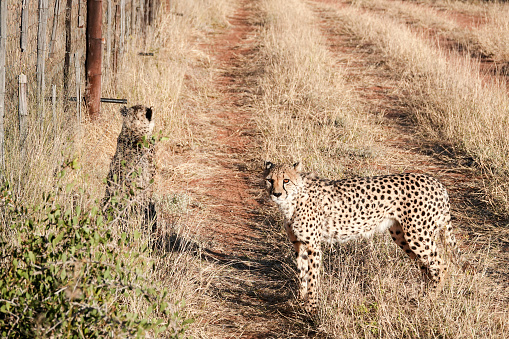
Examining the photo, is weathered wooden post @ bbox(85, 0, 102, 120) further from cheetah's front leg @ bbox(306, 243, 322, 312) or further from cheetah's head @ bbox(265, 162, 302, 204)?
cheetah's front leg @ bbox(306, 243, 322, 312)

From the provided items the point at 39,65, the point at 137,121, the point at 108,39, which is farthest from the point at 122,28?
the point at 137,121

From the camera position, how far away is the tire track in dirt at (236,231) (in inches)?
150

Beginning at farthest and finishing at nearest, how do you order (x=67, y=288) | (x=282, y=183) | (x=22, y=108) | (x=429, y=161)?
1. (x=429, y=161)
2. (x=22, y=108)
3. (x=282, y=183)
4. (x=67, y=288)

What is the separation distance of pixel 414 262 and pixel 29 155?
2.64 m

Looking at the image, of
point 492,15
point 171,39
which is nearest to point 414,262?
point 171,39

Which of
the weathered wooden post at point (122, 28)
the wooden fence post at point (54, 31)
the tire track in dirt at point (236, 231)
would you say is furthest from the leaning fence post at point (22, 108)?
the weathered wooden post at point (122, 28)

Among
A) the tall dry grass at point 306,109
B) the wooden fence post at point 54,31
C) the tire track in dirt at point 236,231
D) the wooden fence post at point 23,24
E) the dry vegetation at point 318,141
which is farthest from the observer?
the tall dry grass at point 306,109

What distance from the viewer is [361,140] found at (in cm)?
687

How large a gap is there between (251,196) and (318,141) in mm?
1220

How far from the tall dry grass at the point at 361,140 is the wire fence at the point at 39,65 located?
7.09 ft

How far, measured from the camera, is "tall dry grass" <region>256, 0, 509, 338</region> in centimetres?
341

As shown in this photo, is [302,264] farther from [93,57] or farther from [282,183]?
[93,57]

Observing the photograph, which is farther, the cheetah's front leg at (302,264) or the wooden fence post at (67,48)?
the wooden fence post at (67,48)

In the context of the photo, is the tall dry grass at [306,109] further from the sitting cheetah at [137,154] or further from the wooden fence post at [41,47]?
the wooden fence post at [41,47]
